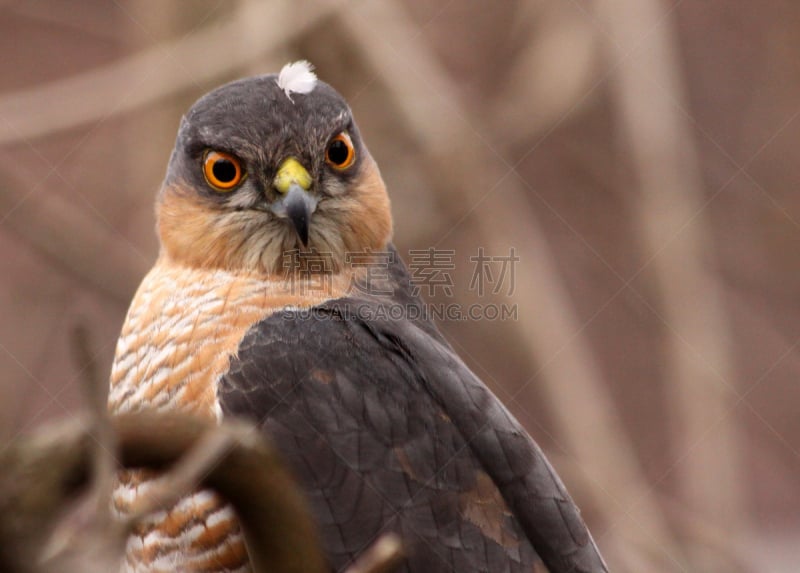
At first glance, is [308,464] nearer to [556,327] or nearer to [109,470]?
[109,470]

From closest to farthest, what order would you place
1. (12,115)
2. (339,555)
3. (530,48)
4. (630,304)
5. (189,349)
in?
(339,555) → (189,349) → (12,115) → (530,48) → (630,304)

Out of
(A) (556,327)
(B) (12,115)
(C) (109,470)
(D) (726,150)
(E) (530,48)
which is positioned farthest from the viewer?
(D) (726,150)

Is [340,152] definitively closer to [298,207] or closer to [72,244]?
[298,207]

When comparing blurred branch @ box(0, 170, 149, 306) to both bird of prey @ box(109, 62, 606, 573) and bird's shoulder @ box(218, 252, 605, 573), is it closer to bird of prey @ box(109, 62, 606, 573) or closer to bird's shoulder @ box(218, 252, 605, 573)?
bird of prey @ box(109, 62, 606, 573)

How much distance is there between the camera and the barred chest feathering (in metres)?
2.82

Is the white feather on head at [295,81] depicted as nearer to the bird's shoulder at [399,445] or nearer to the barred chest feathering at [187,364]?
the barred chest feathering at [187,364]

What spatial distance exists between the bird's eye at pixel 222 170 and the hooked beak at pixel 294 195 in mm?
165

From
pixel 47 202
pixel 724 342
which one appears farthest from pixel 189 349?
pixel 724 342

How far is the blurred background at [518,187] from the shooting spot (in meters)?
5.32

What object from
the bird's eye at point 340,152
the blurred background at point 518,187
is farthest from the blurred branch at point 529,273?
the bird's eye at point 340,152

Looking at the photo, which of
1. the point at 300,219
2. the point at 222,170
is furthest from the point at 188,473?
the point at 222,170

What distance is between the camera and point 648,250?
5.67m

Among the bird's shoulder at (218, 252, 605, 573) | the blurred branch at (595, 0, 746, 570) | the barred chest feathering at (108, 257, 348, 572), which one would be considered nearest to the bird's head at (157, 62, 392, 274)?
the barred chest feathering at (108, 257, 348, 572)

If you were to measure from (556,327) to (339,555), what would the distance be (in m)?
2.84
